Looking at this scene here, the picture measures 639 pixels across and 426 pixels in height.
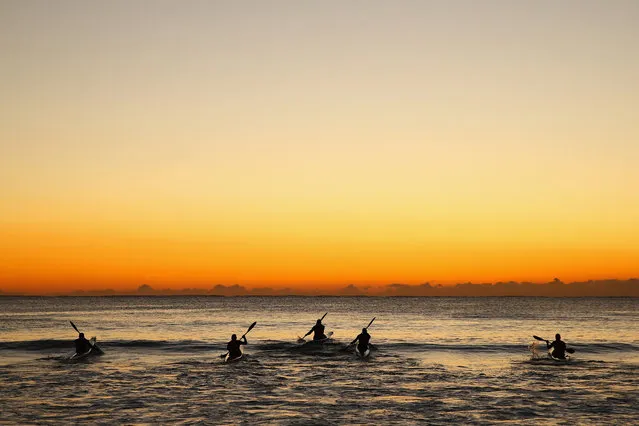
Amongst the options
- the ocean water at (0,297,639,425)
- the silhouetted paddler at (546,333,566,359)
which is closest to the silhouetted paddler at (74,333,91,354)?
the ocean water at (0,297,639,425)

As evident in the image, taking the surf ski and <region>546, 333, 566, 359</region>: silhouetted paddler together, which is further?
<region>546, 333, 566, 359</region>: silhouetted paddler

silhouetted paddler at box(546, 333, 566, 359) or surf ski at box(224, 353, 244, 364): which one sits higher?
silhouetted paddler at box(546, 333, 566, 359)

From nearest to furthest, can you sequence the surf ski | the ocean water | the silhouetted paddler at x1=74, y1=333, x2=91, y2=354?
1. the ocean water
2. the surf ski
3. the silhouetted paddler at x1=74, y1=333, x2=91, y2=354

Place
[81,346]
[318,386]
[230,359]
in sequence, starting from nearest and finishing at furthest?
[318,386], [230,359], [81,346]

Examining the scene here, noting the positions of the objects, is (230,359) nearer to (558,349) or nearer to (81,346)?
(81,346)

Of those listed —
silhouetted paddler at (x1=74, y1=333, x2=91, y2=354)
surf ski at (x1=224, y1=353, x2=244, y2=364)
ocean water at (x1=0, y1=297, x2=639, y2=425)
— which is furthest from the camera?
silhouetted paddler at (x1=74, y1=333, x2=91, y2=354)

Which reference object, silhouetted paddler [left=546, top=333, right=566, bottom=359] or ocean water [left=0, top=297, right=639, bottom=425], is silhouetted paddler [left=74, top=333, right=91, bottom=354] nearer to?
ocean water [left=0, top=297, right=639, bottom=425]

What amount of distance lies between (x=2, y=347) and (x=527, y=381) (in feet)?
143

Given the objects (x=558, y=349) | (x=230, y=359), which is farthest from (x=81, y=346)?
(x=558, y=349)

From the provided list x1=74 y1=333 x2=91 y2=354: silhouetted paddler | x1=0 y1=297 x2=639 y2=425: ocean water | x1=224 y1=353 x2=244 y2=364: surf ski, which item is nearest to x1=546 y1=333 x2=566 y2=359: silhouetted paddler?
x1=0 y1=297 x2=639 y2=425: ocean water

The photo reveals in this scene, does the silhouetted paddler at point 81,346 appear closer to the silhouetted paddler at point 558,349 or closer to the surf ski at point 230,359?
the surf ski at point 230,359

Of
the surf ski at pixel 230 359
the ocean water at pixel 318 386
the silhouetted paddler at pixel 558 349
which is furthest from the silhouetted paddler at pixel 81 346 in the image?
the silhouetted paddler at pixel 558 349

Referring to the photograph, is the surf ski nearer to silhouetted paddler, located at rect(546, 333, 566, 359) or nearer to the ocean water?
the ocean water

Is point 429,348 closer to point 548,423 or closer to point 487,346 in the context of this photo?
point 487,346
